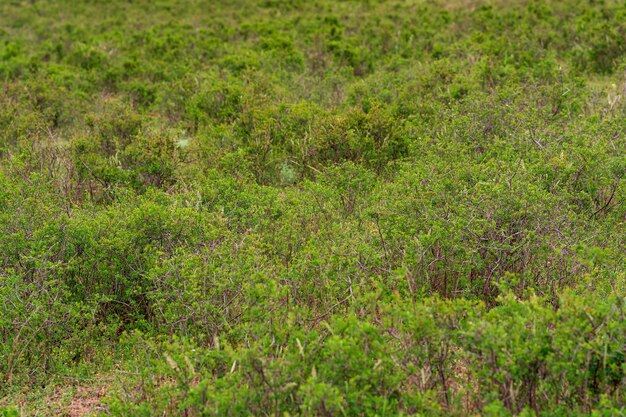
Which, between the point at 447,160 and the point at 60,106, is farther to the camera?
the point at 60,106

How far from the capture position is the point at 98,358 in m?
3.97

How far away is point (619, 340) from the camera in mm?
2949

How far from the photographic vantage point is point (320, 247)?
14.6ft

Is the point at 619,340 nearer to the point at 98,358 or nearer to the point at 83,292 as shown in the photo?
the point at 98,358

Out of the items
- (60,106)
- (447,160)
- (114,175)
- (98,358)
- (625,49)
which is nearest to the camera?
(98,358)

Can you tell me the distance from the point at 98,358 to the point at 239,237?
1.25m

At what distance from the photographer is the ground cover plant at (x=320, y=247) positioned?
3.01 meters

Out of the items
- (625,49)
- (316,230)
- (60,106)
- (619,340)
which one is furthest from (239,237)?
(625,49)

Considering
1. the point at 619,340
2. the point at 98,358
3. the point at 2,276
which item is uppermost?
the point at 619,340

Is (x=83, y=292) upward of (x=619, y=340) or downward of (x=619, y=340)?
downward

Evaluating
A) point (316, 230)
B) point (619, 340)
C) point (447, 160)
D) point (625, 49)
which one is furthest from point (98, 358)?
point (625, 49)

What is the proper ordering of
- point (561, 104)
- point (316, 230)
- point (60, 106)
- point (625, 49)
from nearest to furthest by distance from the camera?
1. point (316, 230)
2. point (561, 104)
3. point (60, 106)
4. point (625, 49)

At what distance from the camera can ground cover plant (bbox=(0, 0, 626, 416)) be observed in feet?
9.88

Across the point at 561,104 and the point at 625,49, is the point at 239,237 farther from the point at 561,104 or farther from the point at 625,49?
the point at 625,49
